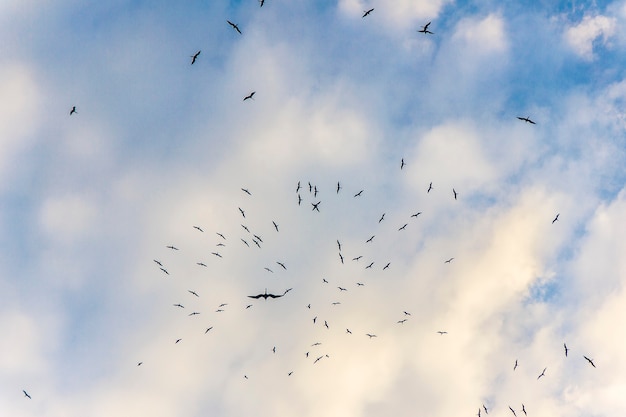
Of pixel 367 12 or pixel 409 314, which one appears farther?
pixel 409 314

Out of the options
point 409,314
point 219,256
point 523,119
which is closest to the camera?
point 523,119

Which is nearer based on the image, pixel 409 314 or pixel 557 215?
pixel 557 215

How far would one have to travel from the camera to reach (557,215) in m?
46.3

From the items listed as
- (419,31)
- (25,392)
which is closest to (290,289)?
(419,31)

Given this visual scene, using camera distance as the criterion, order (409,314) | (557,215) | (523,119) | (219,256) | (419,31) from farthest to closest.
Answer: (409,314) → (219,256) → (557,215) → (523,119) → (419,31)

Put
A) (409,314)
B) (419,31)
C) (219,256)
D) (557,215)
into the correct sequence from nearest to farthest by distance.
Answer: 1. (419,31)
2. (557,215)
3. (219,256)
4. (409,314)

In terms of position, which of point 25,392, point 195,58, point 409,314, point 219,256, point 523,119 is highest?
point 195,58

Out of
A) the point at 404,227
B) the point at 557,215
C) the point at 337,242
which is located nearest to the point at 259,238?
the point at 337,242

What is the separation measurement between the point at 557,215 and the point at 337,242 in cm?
2701

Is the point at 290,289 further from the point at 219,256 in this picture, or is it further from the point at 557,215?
the point at 557,215

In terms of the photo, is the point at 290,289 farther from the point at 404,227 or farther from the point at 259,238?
the point at 404,227

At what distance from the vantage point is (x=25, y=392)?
51438 mm

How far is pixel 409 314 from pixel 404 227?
14.7 m

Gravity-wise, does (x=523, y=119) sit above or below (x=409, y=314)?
above
